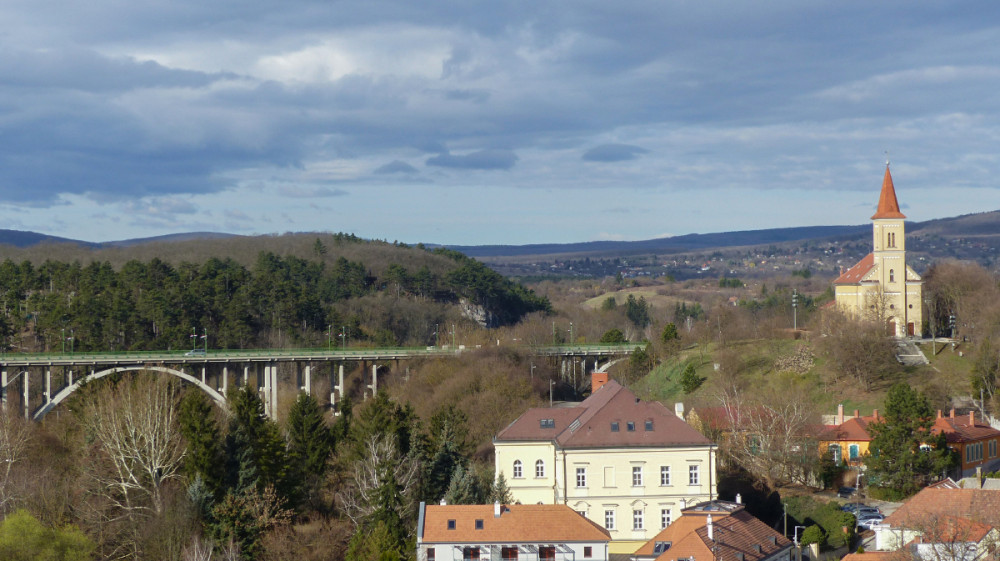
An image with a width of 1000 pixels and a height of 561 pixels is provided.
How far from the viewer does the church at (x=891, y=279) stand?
98.5 m

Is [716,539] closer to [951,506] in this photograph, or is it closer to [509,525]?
[509,525]

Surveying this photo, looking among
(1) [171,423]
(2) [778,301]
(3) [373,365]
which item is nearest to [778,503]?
(1) [171,423]

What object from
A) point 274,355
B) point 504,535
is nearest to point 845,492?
point 504,535

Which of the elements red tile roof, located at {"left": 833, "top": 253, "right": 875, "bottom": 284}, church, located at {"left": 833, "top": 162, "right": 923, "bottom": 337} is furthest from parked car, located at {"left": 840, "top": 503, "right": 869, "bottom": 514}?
red tile roof, located at {"left": 833, "top": 253, "right": 875, "bottom": 284}

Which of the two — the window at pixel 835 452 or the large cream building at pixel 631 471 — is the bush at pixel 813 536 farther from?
the window at pixel 835 452

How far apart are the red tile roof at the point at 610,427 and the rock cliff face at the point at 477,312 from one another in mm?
98297

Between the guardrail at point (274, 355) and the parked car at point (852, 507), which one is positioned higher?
the guardrail at point (274, 355)

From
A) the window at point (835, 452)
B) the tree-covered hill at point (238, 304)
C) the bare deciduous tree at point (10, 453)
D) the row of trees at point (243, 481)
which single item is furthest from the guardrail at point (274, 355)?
the window at point (835, 452)

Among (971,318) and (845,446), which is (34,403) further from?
Result: (971,318)

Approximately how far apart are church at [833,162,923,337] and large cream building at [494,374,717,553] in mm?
43011

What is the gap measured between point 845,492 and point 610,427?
14801 mm

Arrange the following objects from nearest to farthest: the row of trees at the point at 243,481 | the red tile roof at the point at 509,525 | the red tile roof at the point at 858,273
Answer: the red tile roof at the point at 509,525 < the row of trees at the point at 243,481 < the red tile roof at the point at 858,273

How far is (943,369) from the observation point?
3418 inches

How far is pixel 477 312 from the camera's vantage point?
164 m
